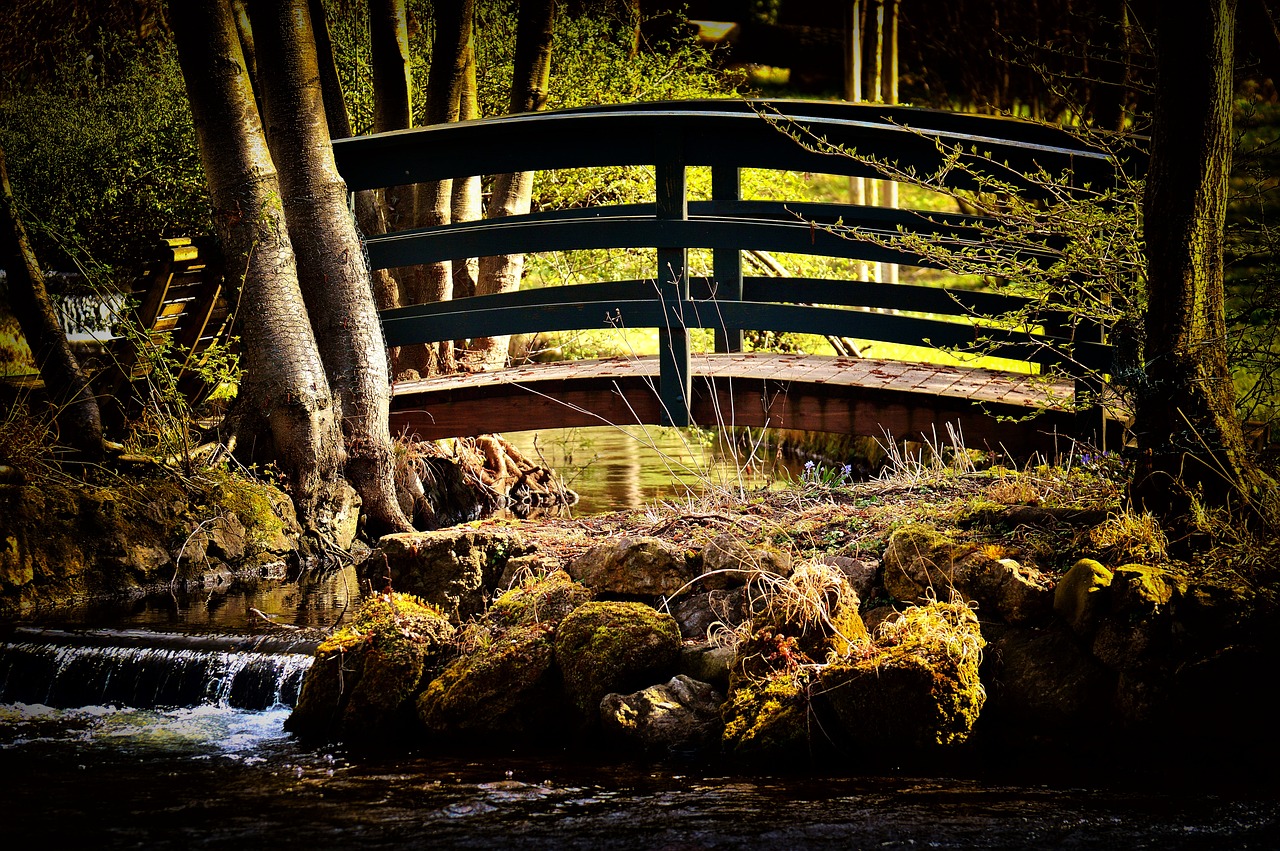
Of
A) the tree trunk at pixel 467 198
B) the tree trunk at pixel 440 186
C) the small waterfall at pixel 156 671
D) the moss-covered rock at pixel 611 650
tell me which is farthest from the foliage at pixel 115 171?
the moss-covered rock at pixel 611 650

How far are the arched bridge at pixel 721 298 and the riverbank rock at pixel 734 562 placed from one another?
7.35 ft

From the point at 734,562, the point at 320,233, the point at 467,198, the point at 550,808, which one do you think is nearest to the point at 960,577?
the point at 734,562

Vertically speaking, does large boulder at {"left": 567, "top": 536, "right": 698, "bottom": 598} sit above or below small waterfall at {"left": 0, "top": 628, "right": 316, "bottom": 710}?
above

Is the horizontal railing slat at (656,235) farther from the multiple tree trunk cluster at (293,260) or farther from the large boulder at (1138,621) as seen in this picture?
the large boulder at (1138,621)

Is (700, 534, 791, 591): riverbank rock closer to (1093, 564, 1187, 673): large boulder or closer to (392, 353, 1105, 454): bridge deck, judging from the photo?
(1093, 564, 1187, 673): large boulder

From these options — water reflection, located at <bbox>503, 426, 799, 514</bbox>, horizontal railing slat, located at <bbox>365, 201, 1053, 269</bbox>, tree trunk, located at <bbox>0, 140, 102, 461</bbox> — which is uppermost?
horizontal railing slat, located at <bbox>365, 201, 1053, 269</bbox>

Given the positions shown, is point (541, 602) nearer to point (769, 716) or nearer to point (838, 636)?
point (769, 716)

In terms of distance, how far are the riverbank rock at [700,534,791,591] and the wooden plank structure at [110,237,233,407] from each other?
4.46 metres

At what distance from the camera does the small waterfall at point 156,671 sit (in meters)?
5.80

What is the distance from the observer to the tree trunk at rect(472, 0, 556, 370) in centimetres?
1066

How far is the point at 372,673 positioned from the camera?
530cm

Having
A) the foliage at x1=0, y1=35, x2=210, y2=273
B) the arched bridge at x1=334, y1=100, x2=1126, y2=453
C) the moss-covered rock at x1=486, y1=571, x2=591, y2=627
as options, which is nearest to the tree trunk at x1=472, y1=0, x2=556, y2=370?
the arched bridge at x1=334, y1=100, x2=1126, y2=453

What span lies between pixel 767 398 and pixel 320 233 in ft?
10.1

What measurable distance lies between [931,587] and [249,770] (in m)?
2.64
